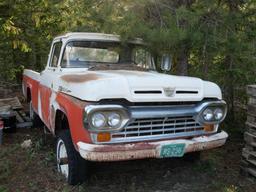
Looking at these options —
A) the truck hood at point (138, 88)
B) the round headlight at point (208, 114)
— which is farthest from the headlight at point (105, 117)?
the round headlight at point (208, 114)

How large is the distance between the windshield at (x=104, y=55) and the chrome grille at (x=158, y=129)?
162 cm

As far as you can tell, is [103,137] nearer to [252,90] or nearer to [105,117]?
[105,117]

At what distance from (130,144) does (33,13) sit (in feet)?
16.5

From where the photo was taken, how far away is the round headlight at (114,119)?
3.47 metres

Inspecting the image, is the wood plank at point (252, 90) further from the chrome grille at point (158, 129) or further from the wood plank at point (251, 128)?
the chrome grille at point (158, 129)

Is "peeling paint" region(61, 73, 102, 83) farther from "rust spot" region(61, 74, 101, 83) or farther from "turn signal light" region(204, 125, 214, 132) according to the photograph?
"turn signal light" region(204, 125, 214, 132)

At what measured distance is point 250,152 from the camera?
4438mm

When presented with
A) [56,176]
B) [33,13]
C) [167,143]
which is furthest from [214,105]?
[33,13]

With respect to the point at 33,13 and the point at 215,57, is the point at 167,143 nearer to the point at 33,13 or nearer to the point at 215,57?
the point at 215,57

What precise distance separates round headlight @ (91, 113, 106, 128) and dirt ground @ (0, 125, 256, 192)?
94 cm

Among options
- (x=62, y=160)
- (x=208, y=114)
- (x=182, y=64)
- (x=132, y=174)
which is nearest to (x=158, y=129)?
(x=208, y=114)

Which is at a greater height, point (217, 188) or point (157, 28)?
point (157, 28)

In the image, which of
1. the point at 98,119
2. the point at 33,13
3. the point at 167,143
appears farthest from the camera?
the point at 33,13

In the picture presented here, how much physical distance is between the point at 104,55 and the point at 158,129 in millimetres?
1944
